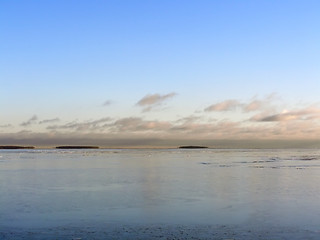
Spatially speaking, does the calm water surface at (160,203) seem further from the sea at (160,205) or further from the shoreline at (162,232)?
the shoreline at (162,232)

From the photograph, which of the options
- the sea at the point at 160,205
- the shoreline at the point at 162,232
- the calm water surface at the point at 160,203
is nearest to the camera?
the shoreline at the point at 162,232

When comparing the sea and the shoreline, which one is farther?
the sea

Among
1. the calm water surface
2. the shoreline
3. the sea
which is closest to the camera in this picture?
the shoreline

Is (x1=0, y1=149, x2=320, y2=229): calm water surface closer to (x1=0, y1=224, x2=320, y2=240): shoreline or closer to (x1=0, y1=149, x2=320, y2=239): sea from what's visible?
(x1=0, y1=149, x2=320, y2=239): sea

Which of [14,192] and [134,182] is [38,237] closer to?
[14,192]

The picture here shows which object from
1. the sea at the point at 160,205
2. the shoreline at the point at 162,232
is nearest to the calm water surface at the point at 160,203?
the sea at the point at 160,205

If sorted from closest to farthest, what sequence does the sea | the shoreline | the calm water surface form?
the shoreline, the sea, the calm water surface

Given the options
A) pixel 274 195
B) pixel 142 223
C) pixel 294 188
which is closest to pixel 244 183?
pixel 294 188

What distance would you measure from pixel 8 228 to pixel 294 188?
14.8 m

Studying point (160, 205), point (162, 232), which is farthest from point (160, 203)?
point (162, 232)

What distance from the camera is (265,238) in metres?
10.3

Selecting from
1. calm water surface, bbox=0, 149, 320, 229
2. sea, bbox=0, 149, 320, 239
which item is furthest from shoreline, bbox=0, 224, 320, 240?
calm water surface, bbox=0, 149, 320, 229

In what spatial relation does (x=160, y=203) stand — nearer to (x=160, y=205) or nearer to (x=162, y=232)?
(x=160, y=205)

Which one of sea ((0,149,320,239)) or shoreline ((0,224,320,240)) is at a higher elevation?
sea ((0,149,320,239))
